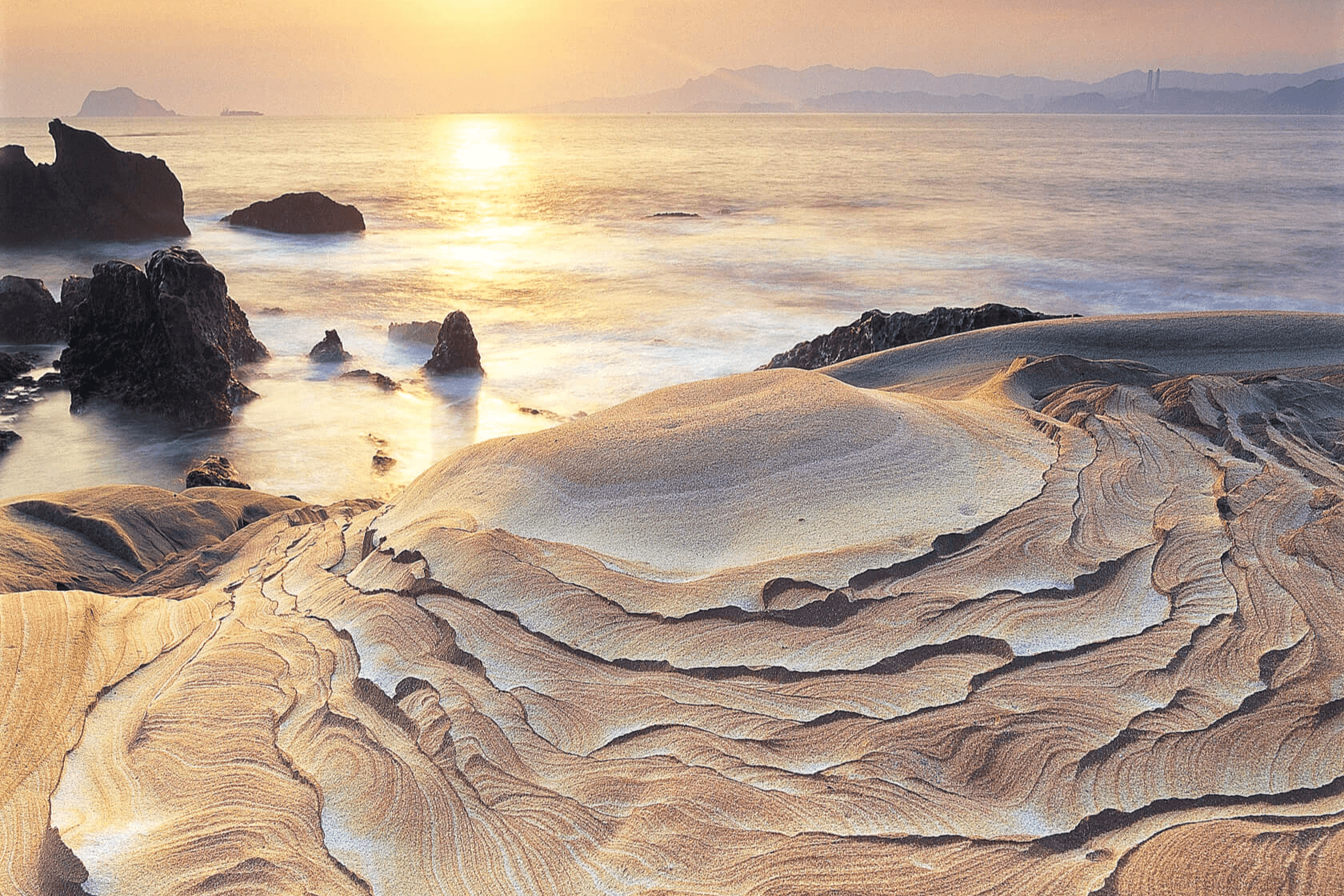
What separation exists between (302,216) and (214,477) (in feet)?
56.4

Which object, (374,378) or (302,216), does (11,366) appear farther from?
(302,216)

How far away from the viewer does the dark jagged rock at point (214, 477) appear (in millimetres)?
5652

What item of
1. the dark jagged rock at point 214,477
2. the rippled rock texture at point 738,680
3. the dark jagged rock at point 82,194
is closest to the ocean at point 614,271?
the dark jagged rock at point 82,194

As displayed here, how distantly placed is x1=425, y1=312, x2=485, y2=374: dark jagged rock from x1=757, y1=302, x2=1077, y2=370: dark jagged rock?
11.7 ft

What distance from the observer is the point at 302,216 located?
20.9 meters

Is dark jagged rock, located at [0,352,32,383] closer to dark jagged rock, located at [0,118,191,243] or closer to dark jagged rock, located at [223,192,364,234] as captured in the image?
dark jagged rock, located at [0,118,191,243]

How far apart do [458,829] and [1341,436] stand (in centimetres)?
426

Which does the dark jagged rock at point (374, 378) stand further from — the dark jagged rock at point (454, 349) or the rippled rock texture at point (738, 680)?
the rippled rock texture at point (738, 680)

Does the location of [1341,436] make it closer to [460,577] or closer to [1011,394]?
[1011,394]

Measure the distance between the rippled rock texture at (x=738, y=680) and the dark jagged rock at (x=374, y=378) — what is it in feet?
16.9

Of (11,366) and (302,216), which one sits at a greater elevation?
(302,216)

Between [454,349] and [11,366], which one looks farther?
[454,349]

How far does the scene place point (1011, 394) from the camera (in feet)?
16.4

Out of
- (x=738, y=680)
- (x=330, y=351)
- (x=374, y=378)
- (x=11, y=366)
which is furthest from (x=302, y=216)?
(x=738, y=680)
